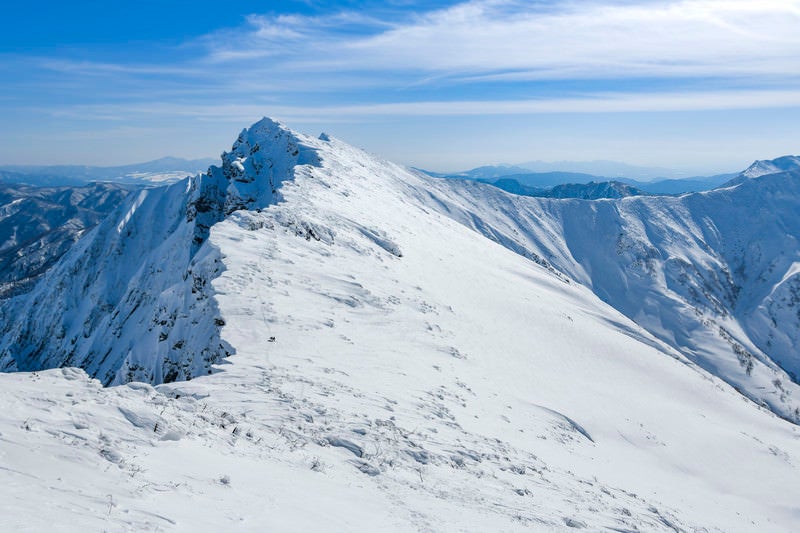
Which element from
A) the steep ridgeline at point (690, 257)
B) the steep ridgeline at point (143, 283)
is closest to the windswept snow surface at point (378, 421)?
the steep ridgeline at point (143, 283)

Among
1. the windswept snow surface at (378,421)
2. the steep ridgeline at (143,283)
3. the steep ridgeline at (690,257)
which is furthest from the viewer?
the steep ridgeline at (690,257)

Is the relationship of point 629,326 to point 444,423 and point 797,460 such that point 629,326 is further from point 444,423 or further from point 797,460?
point 444,423

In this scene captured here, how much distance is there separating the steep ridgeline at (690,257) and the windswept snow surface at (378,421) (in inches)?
3492

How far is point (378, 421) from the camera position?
45.8 ft

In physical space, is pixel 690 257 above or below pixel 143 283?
below

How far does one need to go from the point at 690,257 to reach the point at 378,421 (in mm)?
184252

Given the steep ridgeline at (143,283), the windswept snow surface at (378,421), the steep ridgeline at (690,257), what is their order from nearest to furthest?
1. the windswept snow surface at (378,421)
2. the steep ridgeline at (143,283)
3. the steep ridgeline at (690,257)

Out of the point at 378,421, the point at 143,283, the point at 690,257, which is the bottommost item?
the point at 690,257

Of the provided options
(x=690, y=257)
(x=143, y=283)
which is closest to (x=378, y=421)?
(x=143, y=283)

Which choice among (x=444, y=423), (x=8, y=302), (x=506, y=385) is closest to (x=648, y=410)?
(x=506, y=385)

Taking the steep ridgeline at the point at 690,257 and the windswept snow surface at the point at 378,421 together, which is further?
the steep ridgeline at the point at 690,257

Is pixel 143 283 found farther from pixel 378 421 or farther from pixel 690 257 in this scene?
pixel 690 257

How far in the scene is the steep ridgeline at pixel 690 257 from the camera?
12888 centimetres

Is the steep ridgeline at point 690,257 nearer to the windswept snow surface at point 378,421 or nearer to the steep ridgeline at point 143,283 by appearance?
the steep ridgeline at point 143,283
